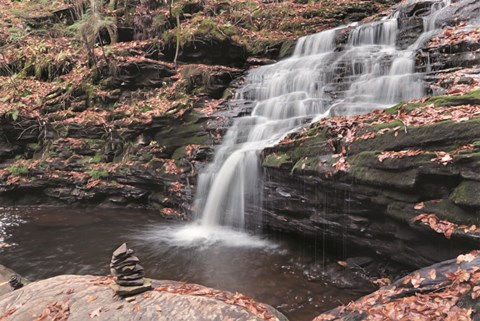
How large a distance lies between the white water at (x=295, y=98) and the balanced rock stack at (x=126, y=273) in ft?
14.5

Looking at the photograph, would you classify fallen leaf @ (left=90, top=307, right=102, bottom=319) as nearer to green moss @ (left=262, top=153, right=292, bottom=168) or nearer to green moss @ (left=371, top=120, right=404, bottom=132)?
green moss @ (left=262, top=153, right=292, bottom=168)

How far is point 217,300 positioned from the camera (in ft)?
12.7

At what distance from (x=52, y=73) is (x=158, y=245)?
1174 cm

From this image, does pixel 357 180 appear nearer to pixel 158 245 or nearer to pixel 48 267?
pixel 158 245

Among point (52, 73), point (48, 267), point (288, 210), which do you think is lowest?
point (48, 267)

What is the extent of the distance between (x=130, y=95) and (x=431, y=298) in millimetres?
12752

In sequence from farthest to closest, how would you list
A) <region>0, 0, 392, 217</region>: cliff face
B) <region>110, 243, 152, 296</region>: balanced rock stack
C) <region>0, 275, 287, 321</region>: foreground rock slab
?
<region>0, 0, 392, 217</region>: cliff face
<region>110, 243, 152, 296</region>: balanced rock stack
<region>0, 275, 287, 321</region>: foreground rock slab

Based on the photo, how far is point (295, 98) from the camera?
11148 mm

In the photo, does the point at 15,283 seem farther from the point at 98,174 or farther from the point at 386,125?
the point at 98,174

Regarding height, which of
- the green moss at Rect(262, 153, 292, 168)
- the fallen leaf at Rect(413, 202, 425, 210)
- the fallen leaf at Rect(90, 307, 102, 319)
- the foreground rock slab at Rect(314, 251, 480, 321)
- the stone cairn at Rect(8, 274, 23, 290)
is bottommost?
the stone cairn at Rect(8, 274, 23, 290)

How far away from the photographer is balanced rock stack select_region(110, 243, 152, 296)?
161 inches

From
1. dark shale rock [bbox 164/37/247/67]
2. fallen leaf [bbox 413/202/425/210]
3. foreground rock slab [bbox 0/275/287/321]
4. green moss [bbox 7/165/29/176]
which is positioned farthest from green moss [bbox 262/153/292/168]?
green moss [bbox 7/165/29/176]

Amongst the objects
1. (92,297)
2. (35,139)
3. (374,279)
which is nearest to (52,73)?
(35,139)

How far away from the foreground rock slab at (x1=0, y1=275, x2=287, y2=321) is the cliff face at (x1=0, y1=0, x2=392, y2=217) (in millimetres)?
6056
